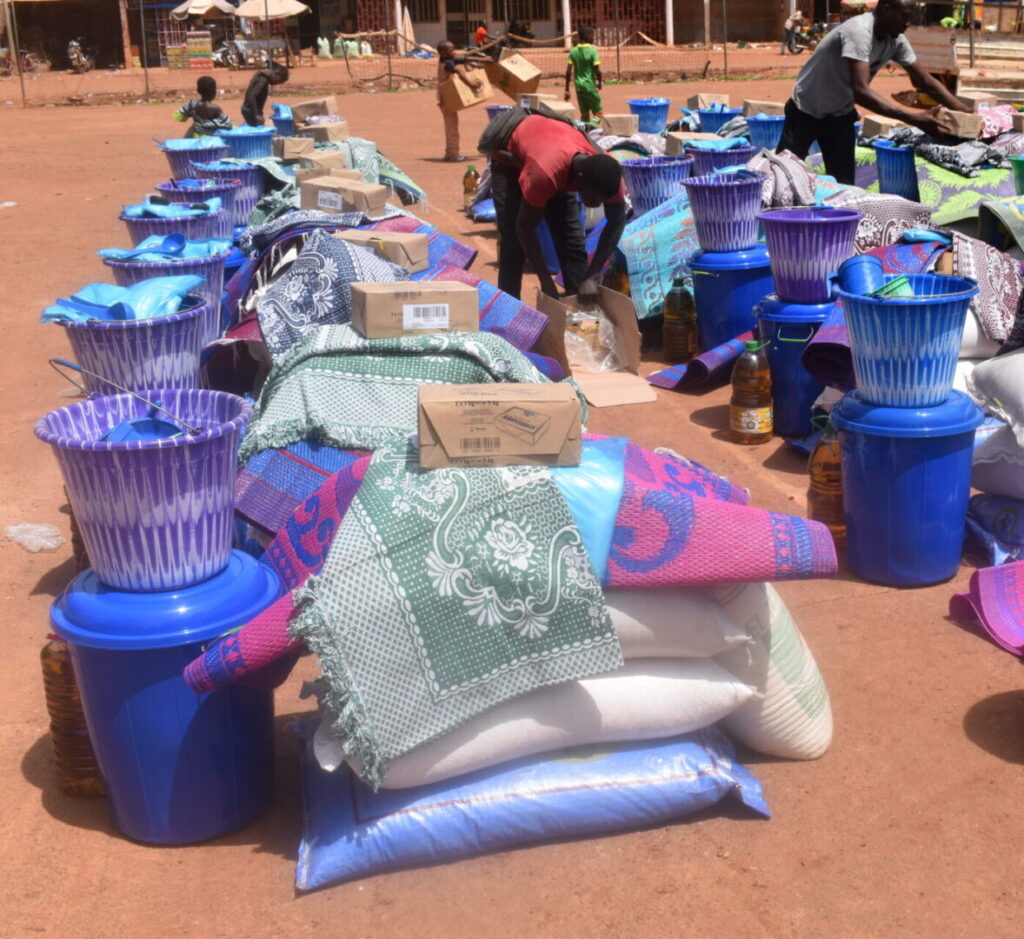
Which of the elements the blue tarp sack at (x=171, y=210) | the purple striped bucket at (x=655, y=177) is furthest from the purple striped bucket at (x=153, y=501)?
the purple striped bucket at (x=655, y=177)

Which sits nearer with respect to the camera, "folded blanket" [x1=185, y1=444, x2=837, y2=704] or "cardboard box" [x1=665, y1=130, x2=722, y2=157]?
"folded blanket" [x1=185, y1=444, x2=837, y2=704]

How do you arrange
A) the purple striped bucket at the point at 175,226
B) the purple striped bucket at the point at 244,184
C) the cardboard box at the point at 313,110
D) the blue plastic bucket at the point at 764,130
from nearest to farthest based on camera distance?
the purple striped bucket at the point at 175,226, the purple striped bucket at the point at 244,184, the blue plastic bucket at the point at 764,130, the cardboard box at the point at 313,110

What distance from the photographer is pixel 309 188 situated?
680 cm

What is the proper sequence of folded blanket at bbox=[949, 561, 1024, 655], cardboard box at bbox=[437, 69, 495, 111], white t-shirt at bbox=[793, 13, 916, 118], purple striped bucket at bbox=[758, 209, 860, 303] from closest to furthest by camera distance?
1. folded blanket at bbox=[949, 561, 1024, 655]
2. purple striped bucket at bbox=[758, 209, 860, 303]
3. white t-shirt at bbox=[793, 13, 916, 118]
4. cardboard box at bbox=[437, 69, 495, 111]

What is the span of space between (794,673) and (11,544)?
315 cm

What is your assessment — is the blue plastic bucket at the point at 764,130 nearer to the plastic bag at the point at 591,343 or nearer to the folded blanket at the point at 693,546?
the plastic bag at the point at 591,343

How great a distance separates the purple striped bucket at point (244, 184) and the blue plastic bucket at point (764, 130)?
394 cm

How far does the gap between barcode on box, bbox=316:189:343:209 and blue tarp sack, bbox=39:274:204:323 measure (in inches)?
103

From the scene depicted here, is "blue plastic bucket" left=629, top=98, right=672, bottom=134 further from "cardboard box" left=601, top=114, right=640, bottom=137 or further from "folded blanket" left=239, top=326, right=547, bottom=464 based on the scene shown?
"folded blanket" left=239, top=326, right=547, bottom=464

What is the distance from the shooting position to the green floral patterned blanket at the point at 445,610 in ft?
8.50

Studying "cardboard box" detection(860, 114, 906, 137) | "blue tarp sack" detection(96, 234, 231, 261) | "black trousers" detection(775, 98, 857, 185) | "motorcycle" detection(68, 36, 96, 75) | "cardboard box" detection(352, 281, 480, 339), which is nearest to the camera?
"cardboard box" detection(352, 281, 480, 339)

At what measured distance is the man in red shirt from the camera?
20.3 feet

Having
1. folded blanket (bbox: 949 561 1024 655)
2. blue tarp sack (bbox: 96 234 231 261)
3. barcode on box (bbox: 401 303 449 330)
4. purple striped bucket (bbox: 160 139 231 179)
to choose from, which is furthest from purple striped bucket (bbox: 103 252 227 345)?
purple striped bucket (bbox: 160 139 231 179)

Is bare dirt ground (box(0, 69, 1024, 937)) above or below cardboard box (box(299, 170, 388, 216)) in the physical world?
below
